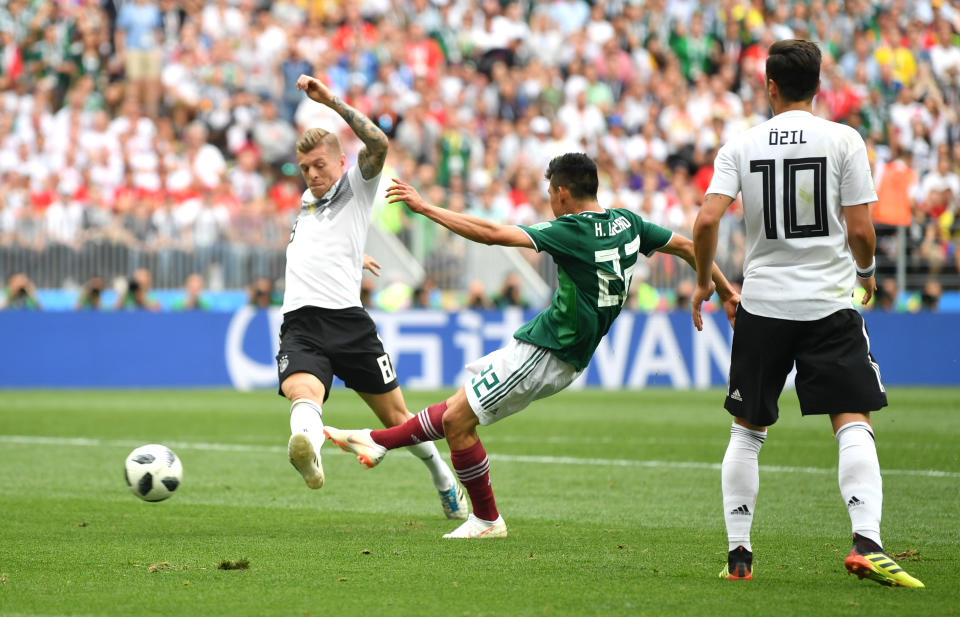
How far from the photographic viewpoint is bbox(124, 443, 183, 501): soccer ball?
7320mm

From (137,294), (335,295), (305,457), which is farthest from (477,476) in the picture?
(137,294)

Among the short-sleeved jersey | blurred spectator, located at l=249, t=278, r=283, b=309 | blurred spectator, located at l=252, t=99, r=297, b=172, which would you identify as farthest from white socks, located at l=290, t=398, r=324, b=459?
blurred spectator, located at l=252, t=99, r=297, b=172

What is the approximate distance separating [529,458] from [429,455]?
141 inches

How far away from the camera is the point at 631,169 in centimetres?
2366

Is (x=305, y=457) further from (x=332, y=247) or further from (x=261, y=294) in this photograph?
(x=261, y=294)

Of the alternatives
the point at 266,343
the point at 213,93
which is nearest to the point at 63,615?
the point at 266,343

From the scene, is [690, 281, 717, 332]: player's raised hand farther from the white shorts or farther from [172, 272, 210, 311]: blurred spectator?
[172, 272, 210, 311]: blurred spectator

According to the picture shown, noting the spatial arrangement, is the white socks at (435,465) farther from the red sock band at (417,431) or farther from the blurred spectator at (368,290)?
the blurred spectator at (368,290)

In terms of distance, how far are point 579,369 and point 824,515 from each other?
6.76 feet

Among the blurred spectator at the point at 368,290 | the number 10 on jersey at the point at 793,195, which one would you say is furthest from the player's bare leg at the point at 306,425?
the blurred spectator at the point at 368,290

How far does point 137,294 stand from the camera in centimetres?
1939

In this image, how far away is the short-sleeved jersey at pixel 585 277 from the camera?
636 centimetres

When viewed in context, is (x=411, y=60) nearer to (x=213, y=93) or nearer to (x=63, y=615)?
(x=213, y=93)

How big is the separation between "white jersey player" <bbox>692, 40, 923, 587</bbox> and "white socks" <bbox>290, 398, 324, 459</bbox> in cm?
213
